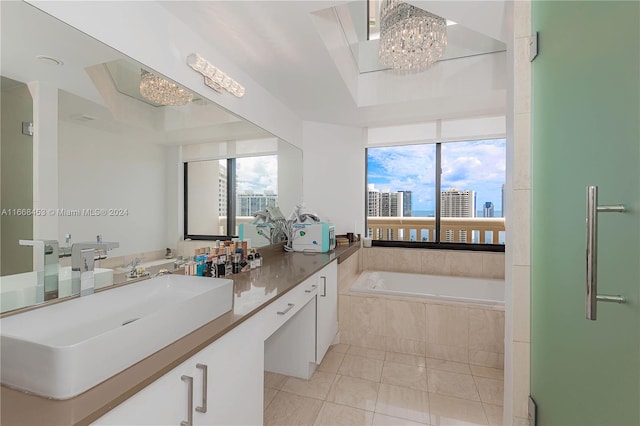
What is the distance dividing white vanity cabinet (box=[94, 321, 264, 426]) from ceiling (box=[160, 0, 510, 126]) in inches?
61.5

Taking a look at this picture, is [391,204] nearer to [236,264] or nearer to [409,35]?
[409,35]

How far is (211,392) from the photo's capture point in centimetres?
90

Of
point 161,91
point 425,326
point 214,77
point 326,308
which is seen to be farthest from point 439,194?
point 161,91

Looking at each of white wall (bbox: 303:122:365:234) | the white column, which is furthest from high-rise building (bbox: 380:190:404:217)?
the white column

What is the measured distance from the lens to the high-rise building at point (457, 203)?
320 cm

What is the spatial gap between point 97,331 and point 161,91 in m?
1.14

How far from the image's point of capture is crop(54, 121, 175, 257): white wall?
105 cm

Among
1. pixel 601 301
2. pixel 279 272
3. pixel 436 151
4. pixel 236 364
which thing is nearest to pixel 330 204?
pixel 436 151

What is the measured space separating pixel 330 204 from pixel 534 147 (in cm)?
229

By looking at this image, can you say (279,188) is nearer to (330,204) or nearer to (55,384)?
(330,204)

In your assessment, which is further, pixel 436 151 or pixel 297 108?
pixel 436 151

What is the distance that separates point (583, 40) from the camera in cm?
90

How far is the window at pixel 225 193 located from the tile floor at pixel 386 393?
47.3 inches

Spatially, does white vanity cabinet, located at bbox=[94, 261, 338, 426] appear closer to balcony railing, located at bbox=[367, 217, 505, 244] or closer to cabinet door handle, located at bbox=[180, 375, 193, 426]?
cabinet door handle, located at bbox=[180, 375, 193, 426]
